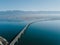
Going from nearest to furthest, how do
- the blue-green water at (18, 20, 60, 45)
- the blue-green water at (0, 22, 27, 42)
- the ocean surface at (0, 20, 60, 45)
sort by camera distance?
1. the blue-green water at (18, 20, 60, 45)
2. the ocean surface at (0, 20, 60, 45)
3. the blue-green water at (0, 22, 27, 42)

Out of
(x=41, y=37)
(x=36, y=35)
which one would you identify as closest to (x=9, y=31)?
(x=36, y=35)

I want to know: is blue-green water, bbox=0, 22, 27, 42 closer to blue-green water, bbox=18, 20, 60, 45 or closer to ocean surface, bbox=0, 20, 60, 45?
ocean surface, bbox=0, 20, 60, 45

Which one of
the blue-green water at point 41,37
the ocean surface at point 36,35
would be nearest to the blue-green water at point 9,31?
the ocean surface at point 36,35

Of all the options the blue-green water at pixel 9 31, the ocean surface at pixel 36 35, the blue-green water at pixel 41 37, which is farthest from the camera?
the blue-green water at pixel 9 31

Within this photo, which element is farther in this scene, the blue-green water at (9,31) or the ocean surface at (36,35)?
the blue-green water at (9,31)

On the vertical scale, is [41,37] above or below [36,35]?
above

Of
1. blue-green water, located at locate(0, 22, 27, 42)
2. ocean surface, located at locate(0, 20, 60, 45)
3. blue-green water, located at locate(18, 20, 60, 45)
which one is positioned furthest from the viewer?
blue-green water, located at locate(0, 22, 27, 42)

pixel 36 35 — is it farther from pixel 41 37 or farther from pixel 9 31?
pixel 9 31

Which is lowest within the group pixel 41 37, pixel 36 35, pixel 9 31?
pixel 9 31

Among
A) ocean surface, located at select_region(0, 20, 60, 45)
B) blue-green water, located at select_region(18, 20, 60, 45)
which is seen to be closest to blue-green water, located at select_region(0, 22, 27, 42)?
ocean surface, located at select_region(0, 20, 60, 45)

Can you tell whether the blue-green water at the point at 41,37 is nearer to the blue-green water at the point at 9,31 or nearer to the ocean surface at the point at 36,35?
the ocean surface at the point at 36,35

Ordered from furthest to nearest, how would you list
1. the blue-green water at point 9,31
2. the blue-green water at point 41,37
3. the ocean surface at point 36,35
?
1. the blue-green water at point 9,31
2. the ocean surface at point 36,35
3. the blue-green water at point 41,37

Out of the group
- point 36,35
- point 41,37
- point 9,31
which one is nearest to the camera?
point 41,37
